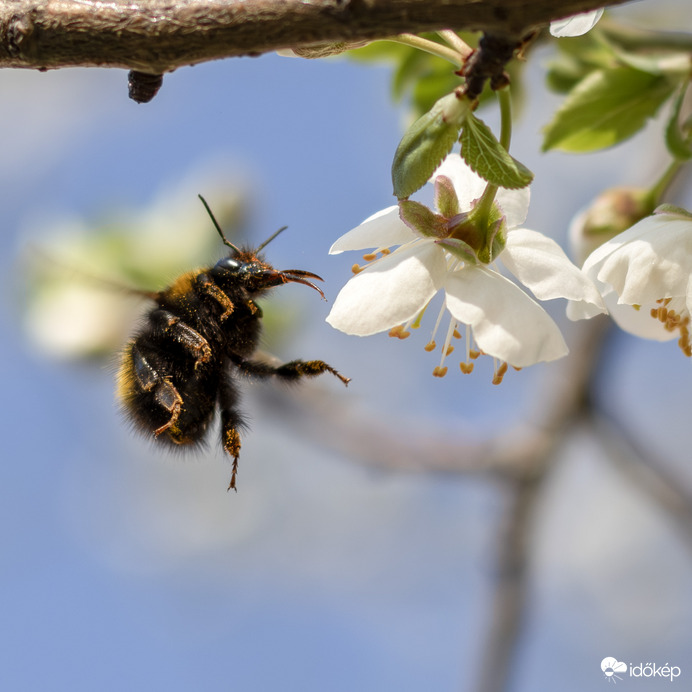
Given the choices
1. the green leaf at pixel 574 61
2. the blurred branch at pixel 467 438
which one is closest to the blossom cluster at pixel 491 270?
the green leaf at pixel 574 61

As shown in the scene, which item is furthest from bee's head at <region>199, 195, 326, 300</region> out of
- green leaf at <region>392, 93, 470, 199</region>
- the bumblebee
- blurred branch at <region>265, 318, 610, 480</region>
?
blurred branch at <region>265, 318, 610, 480</region>

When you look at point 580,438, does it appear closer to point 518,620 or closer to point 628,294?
point 518,620

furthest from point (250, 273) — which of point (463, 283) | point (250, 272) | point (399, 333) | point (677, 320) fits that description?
point (677, 320)

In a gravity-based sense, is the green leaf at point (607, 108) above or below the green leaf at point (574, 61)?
below

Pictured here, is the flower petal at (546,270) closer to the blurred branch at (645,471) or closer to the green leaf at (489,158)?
the green leaf at (489,158)

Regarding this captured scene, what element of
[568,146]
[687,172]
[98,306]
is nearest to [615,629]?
[687,172]

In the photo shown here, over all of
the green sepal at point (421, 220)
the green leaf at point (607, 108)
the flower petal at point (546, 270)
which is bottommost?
the flower petal at point (546, 270)

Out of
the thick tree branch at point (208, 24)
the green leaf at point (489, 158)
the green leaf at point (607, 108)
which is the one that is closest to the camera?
the thick tree branch at point (208, 24)

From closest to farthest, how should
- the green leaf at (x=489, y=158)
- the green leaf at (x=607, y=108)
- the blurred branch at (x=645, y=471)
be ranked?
the green leaf at (x=489, y=158), the green leaf at (x=607, y=108), the blurred branch at (x=645, y=471)
